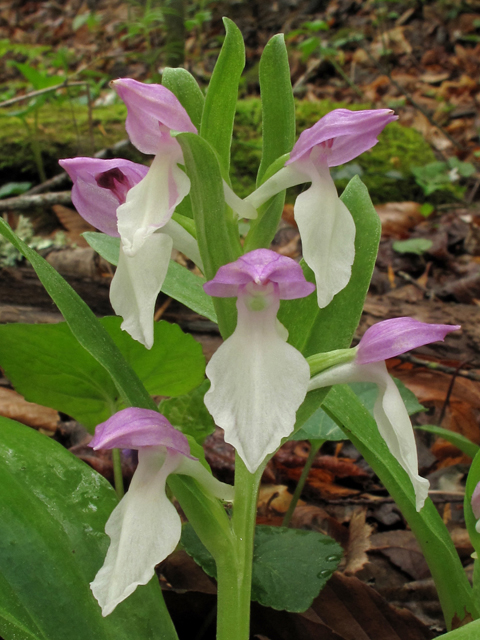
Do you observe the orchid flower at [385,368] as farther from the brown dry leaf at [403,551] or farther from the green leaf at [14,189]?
the green leaf at [14,189]

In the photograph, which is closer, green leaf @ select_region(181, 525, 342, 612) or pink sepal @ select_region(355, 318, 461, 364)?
pink sepal @ select_region(355, 318, 461, 364)

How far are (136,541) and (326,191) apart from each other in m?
0.43

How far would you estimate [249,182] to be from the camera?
2730 millimetres

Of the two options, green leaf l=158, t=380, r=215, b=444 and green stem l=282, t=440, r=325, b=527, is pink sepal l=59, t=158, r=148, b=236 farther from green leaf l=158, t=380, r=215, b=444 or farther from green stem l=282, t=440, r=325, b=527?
green stem l=282, t=440, r=325, b=527

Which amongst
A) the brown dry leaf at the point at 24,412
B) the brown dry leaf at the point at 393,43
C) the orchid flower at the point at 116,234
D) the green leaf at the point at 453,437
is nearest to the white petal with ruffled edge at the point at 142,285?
the orchid flower at the point at 116,234

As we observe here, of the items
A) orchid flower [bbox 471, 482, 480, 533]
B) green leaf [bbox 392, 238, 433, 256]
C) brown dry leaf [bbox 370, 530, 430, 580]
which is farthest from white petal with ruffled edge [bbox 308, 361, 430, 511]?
green leaf [bbox 392, 238, 433, 256]

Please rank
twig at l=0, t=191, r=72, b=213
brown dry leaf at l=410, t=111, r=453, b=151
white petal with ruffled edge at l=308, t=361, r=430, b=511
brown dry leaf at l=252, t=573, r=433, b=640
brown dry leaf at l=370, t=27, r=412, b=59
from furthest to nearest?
brown dry leaf at l=370, t=27, r=412, b=59
brown dry leaf at l=410, t=111, r=453, b=151
twig at l=0, t=191, r=72, b=213
brown dry leaf at l=252, t=573, r=433, b=640
white petal with ruffled edge at l=308, t=361, r=430, b=511

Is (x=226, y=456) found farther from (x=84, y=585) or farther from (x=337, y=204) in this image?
(x=337, y=204)

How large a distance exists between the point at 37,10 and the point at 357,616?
316 inches

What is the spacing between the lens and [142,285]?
0.63 m

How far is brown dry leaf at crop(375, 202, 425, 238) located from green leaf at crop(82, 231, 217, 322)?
6.36ft

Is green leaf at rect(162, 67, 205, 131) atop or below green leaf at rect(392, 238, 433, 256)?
atop

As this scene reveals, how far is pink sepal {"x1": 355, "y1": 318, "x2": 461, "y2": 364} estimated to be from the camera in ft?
2.39

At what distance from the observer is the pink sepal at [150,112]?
65 cm
